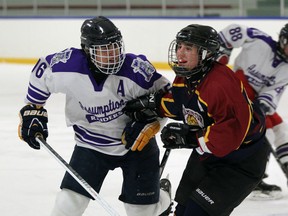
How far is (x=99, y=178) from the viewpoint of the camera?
2.95 m

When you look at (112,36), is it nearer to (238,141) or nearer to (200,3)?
(238,141)

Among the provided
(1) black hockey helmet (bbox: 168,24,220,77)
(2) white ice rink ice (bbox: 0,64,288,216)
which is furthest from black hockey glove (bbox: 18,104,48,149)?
(2) white ice rink ice (bbox: 0,64,288,216)

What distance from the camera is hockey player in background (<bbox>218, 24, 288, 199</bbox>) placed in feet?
12.9

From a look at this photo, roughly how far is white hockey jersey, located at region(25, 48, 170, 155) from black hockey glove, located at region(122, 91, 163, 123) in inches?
1.5

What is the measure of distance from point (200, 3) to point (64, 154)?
16.6 feet

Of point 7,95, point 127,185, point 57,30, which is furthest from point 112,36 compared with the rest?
point 57,30

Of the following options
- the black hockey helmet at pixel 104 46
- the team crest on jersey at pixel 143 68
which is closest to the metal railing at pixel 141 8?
the team crest on jersey at pixel 143 68

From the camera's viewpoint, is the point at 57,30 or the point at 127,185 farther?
the point at 57,30

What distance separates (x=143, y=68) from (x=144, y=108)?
167 millimetres

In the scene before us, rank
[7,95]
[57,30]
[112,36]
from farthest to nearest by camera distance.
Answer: [57,30], [7,95], [112,36]

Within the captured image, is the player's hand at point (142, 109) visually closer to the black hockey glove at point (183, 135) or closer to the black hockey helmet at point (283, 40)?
the black hockey glove at point (183, 135)

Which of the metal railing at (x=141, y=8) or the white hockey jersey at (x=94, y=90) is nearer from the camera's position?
the white hockey jersey at (x=94, y=90)

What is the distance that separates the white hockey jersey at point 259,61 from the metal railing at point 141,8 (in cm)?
503

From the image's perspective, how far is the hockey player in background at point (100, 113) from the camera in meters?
2.81
